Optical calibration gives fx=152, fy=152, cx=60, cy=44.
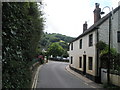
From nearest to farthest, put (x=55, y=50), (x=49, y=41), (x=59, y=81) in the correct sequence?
(x=59, y=81) < (x=55, y=50) < (x=49, y=41)

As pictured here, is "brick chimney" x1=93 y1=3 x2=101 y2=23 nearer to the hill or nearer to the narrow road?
the hill

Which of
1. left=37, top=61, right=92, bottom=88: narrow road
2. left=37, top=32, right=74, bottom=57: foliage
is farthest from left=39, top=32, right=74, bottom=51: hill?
left=37, top=61, right=92, bottom=88: narrow road

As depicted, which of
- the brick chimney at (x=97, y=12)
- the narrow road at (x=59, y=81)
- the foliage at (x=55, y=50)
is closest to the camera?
the narrow road at (x=59, y=81)

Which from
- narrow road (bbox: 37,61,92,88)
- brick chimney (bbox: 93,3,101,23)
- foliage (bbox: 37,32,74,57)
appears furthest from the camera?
brick chimney (bbox: 93,3,101,23)

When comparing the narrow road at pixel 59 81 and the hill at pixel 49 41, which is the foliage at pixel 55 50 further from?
the narrow road at pixel 59 81

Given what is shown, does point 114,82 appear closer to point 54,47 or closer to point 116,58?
point 116,58

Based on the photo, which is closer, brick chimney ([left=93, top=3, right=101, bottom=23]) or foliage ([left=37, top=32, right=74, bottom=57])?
foliage ([left=37, top=32, right=74, bottom=57])

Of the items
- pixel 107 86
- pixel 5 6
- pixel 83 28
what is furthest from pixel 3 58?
pixel 83 28

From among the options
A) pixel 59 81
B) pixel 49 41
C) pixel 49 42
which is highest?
pixel 49 41

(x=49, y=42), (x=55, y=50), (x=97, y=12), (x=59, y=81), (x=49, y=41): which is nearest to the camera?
(x=59, y=81)

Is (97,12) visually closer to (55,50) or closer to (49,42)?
(49,42)

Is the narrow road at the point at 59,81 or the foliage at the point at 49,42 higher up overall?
the foliage at the point at 49,42

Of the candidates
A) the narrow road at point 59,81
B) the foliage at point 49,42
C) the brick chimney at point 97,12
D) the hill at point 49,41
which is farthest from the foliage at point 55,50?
the narrow road at point 59,81

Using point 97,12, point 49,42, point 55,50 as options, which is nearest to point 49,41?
point 49,42
